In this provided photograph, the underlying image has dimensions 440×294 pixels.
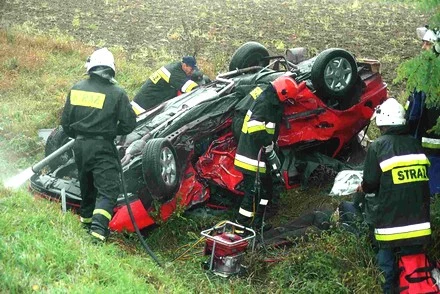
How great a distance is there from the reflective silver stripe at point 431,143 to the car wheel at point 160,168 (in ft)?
8.43

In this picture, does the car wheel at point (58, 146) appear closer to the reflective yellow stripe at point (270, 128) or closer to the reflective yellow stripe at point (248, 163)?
the reflective yellow stripe at point (248, 163)

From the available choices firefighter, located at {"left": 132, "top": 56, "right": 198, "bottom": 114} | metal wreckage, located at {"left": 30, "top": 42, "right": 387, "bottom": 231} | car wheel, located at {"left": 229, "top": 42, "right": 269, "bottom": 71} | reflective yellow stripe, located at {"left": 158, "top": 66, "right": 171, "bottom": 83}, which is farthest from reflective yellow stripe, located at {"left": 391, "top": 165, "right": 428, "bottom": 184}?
reflective yellow stripe, located at {"left": 158, "top": 66, "right": 171, "bottom": 83}

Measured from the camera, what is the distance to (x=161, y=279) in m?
5.13

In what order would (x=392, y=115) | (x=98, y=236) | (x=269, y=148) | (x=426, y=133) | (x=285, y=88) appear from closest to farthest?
(x=392, y=115)
(x=98, y=236)
(x=426, y=133)
(x=285, y=88)
(x=269, y=148)

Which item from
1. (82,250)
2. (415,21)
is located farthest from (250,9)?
(82,250)

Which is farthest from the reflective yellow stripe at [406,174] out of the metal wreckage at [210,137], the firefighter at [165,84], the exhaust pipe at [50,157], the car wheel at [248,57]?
the firefighter at [165,84]

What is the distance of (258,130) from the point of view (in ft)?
21.4

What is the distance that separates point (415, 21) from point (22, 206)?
16.5 m

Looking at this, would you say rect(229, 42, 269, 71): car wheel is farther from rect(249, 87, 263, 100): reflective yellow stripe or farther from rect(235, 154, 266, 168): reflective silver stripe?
rect(235, 154, 266, 168): reflective silver stripe

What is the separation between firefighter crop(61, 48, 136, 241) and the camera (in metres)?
6.19

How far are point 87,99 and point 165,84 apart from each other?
2635 millimetres

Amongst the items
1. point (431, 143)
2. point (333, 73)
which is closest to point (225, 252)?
point (431, 143)

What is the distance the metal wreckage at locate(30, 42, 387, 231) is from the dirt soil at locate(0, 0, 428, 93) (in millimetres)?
4171

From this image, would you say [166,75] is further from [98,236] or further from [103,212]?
[98,236]
